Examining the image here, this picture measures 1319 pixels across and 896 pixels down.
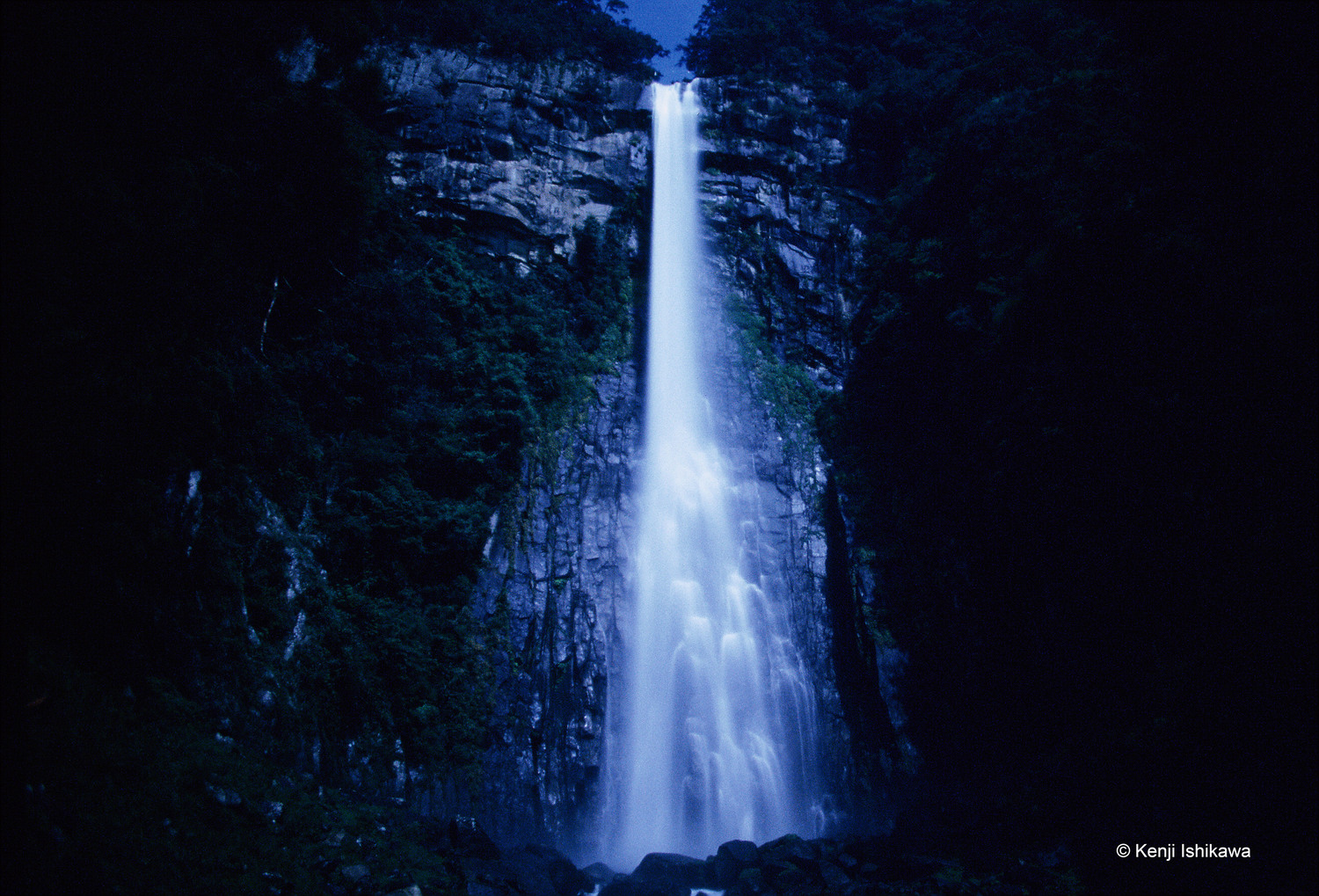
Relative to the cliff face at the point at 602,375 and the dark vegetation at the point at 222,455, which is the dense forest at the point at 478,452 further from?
the cliff face at the point at 602,375

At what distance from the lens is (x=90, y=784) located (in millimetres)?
5824

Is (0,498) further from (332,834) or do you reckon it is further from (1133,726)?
(1133,726)

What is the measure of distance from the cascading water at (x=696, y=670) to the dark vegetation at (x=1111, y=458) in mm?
1824

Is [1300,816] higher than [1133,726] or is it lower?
lower

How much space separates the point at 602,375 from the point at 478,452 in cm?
426

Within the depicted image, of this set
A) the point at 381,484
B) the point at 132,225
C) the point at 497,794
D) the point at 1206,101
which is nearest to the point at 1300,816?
the point at 1206,101

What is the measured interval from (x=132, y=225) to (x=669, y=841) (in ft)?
38.5

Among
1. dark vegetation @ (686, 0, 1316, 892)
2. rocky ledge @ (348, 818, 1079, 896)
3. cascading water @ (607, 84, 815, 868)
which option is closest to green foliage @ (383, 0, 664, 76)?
cascading water @ (607, 84, 815, 868)

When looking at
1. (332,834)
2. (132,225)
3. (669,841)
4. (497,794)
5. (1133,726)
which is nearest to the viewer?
(132,225)

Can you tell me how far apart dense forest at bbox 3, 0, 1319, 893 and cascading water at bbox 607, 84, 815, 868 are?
1.74m

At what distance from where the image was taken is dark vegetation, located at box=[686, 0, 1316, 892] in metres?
8.07

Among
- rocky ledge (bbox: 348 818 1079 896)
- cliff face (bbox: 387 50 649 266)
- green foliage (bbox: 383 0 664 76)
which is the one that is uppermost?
green foliage (bbox: 383 0 664 76)

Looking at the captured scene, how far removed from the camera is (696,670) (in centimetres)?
1316

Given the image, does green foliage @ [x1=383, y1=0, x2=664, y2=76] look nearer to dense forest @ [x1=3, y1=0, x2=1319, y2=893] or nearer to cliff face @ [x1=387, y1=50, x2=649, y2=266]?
cliff face @ [x1=387, y1=50, x2=649, y2=266]
